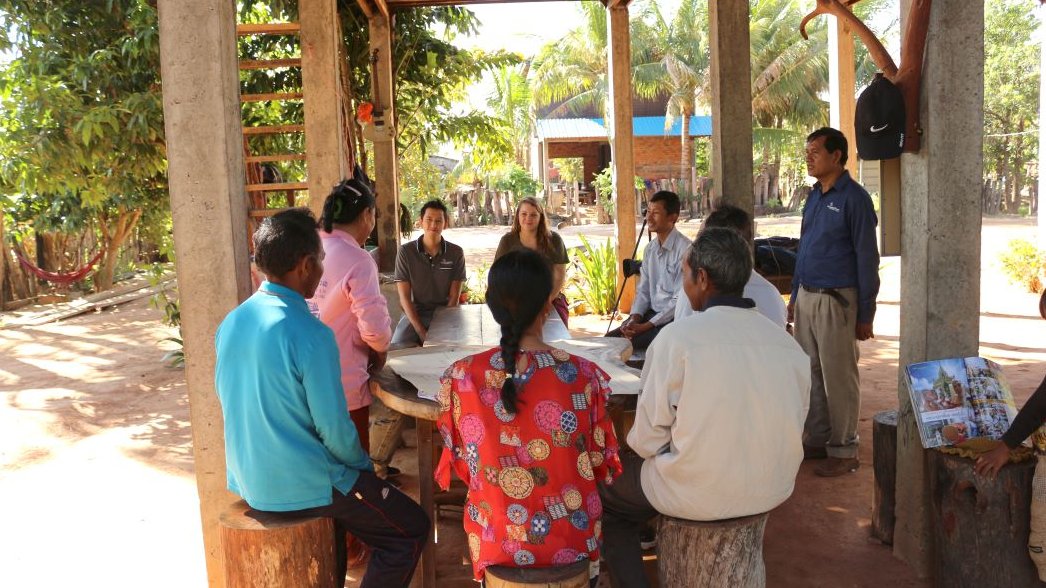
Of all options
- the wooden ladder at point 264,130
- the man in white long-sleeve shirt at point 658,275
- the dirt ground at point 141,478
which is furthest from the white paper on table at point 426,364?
the wooden ladder at point 264,130

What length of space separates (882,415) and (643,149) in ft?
87.2

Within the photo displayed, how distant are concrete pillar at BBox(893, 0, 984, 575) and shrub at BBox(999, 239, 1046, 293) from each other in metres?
8.29

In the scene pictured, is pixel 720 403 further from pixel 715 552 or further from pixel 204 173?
pixel 204 173

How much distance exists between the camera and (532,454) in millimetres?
2361

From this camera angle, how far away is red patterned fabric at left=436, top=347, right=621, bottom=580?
236 centimetres

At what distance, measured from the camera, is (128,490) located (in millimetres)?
5082

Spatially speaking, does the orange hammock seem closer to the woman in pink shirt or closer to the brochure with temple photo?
the woman in pink shirt

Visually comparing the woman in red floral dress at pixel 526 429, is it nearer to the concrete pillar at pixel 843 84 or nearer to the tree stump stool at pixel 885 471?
the tree stump stool at pixel 885 471

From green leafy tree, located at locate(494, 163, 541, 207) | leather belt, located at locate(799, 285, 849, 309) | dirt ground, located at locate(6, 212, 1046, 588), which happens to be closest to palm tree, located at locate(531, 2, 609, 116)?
green leafy tree, located at locate(494, 163, 541, 207)

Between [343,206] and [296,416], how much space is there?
1314mm

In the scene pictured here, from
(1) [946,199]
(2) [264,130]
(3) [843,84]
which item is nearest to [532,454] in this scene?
(1) [946,199]

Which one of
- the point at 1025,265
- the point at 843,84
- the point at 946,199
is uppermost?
the point at 843,84

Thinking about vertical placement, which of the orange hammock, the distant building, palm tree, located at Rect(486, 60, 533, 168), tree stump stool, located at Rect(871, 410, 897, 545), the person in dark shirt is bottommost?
tree stump stool, located at Rect(871, 410, 897, 545)

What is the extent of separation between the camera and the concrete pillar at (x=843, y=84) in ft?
32.3
